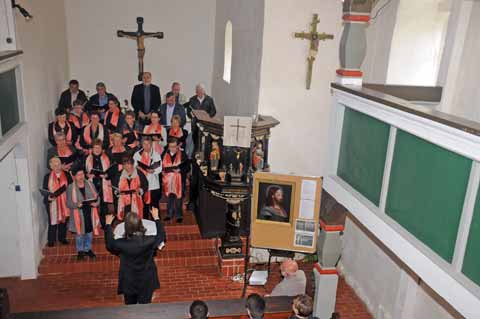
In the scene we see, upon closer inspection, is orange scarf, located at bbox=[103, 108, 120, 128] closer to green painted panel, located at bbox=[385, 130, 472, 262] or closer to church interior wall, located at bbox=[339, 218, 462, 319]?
church interior wall, located at bbox=[339, 218, 462, 319]

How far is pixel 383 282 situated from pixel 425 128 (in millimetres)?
5284

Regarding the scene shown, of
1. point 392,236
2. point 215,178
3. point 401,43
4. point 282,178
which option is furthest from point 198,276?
point 401,43

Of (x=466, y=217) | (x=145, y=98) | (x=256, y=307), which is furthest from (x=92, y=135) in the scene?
(x=466, y=217)

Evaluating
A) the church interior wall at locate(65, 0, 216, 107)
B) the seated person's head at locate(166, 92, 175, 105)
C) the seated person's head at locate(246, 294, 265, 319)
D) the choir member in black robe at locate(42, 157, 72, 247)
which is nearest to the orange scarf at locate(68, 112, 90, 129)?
the choir member in black robe at locate(42, 157, 72, 247)

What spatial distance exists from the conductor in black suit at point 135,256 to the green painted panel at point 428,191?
3.05 m

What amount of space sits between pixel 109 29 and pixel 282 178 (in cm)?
888

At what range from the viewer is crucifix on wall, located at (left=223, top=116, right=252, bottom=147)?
287 inches

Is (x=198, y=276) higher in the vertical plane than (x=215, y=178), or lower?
lower

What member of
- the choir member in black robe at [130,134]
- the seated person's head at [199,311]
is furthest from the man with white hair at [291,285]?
the choir member in black robe at [130,134]

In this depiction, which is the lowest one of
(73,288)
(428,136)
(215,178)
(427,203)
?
(73,288)

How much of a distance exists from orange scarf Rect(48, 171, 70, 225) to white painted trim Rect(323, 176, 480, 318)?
205 inches

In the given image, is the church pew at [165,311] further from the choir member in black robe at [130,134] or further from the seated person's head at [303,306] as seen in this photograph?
the choir member in black robe at [130,134]

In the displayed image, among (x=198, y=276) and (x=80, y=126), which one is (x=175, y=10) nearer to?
(x=80, y=126)

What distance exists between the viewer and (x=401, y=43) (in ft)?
29.1
